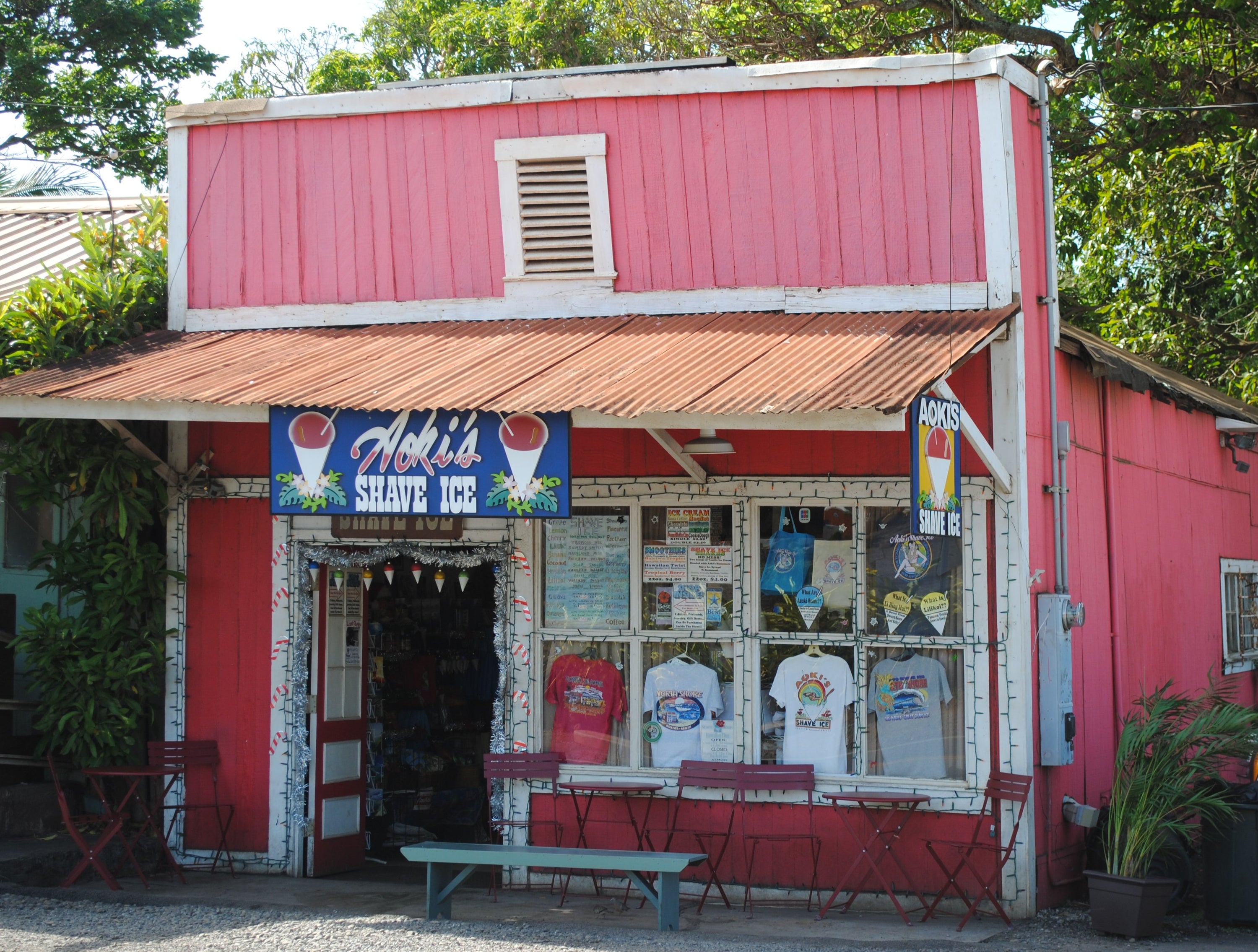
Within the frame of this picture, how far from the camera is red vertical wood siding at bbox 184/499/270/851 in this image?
957 centimetres

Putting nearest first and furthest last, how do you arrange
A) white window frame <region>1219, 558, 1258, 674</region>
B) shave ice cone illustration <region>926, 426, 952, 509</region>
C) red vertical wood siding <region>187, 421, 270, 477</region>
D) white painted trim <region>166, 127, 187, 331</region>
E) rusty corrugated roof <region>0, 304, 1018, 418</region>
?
1. shave ice cone illustration <region>926, 426, 952, 509</region>
2. rusty corrugated roof <region>0, 304, 1018, 418</region>
3. red vertical wood siding <region>187, 421, 270, 477</region>
4. white painted trim <region>166, 127, 187, 331</region>
5. white window frame <region>1219, 558, 1258, 674</region>

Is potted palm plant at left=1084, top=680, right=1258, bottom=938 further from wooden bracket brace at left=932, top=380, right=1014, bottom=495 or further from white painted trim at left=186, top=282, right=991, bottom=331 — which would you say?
white painted trim at left=186, top=282, right=991, bottom=331

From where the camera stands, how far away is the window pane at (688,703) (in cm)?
880

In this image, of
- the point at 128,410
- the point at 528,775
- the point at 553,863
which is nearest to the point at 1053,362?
the point at 528,775

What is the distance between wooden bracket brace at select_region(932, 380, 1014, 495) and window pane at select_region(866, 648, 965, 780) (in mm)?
1043

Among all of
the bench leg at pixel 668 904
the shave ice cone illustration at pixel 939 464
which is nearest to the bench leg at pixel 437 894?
the bench leg at pixel 668 904

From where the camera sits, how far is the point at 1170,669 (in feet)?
35.8

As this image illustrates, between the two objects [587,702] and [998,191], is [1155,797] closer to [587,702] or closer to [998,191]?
[587,702]

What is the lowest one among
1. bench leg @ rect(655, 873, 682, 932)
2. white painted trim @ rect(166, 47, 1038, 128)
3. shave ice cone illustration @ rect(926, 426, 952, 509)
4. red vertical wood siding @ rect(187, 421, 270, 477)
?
bench leg @ rect(655, 873, 682, 932)

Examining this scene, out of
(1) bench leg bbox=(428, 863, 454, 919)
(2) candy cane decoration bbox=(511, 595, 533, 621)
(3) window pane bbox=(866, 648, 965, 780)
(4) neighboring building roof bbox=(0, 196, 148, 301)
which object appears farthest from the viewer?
(4) neighboring building roof bbox=(0, 196, 148, 301)

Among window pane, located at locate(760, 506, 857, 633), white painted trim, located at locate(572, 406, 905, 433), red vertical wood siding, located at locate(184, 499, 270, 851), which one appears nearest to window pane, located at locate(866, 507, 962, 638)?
window pane, located at locate(760, 506, 857, 633)

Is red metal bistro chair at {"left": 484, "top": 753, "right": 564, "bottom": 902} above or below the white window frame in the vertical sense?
below

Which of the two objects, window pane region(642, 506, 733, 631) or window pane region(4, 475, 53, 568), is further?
window pane region(4, 475, 53, 568)

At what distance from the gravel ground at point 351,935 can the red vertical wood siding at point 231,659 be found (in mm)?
1369
